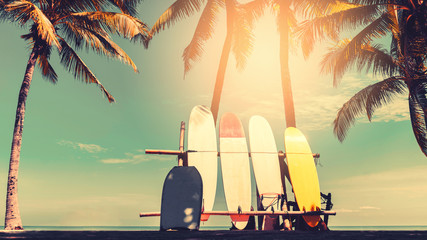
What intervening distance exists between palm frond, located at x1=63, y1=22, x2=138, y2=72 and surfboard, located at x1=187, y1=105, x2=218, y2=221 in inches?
245

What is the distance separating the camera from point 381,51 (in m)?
14.0

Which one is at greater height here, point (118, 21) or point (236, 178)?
point (118, 21)

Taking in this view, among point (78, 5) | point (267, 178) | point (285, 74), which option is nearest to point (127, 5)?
point (78, 5)

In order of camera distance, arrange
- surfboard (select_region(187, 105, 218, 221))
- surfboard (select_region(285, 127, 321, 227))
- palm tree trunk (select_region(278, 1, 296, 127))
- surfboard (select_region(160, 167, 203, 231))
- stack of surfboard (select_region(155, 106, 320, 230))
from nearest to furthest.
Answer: surfboard (select_region(160, 167, 203, 231))
surfboard (select_region(285, 127, 321, 227))
stack of surfboard (select_region(155, 106, 320, 230))
surfboard (select_region(187, 105, 218, 221))
palm tree trunk (select_region(278, 1, 296, 127))

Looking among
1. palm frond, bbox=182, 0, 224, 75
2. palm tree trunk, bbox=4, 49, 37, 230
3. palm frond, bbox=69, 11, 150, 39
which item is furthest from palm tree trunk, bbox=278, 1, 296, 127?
palm tree trunk, bbox=4, 49, 37, 230

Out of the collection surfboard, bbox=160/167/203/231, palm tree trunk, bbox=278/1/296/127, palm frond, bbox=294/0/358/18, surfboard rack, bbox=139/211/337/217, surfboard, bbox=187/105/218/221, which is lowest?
surfboard rack, bbox=139/211/337/217

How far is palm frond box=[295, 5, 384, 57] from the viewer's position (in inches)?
468

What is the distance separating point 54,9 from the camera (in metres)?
11.9

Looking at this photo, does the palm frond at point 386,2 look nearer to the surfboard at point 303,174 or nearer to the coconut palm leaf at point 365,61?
the coconut palm leaf at point 365,61

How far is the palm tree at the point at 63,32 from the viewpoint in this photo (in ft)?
33.4

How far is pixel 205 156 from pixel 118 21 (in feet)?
21.3

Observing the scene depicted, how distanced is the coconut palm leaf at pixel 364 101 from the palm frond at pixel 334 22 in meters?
A: 2.49

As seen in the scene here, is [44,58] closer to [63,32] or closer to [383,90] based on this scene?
[63,32]

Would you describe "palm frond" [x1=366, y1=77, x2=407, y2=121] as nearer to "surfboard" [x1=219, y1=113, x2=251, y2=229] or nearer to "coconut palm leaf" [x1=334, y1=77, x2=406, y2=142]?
"coconut palm leaf" [x1=334, y1=77, x2=406, y2=142]
